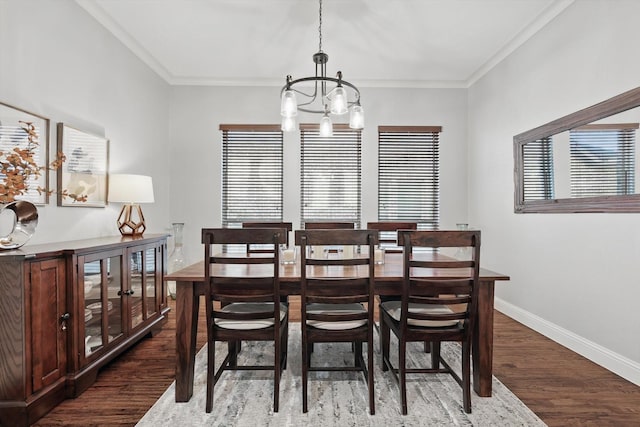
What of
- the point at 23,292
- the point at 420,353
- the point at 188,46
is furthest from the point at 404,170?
the point at 23,292

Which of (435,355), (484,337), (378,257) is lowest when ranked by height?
(435,355)

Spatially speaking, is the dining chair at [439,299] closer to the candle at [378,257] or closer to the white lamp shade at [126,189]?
the candle at [378,257]

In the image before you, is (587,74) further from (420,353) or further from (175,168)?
(175,168)

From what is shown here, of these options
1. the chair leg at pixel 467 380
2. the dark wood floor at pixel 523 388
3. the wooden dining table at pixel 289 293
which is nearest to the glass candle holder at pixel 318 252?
the wooden dining table at pixel 289 293

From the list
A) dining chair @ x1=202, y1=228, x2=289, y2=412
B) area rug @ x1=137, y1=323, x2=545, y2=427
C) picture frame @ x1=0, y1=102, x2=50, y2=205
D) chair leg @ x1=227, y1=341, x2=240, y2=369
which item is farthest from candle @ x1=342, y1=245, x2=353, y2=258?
picture frame @ x1=0, y1=102, x2=50, y2=205

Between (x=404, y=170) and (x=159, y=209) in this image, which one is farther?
(x=404, y=170)

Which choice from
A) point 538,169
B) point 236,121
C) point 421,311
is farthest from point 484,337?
point 236,121

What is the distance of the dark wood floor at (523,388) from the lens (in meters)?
1.86

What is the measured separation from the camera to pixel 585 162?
2605 millimetres

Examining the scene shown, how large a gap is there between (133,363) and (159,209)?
86.5 inches

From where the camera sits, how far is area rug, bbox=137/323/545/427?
1812mm

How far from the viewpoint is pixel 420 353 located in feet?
8.87

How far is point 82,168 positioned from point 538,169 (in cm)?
417

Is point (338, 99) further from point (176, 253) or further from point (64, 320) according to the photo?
point (176, 253)
